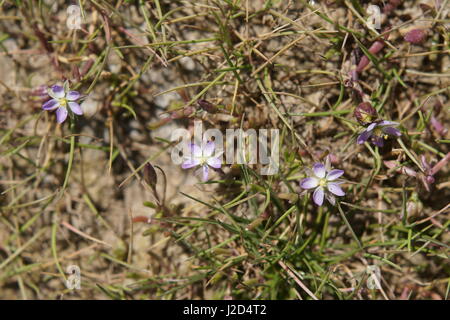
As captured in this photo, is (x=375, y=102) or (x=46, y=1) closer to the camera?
(x=375, y=102)

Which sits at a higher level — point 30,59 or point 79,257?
point 30,59

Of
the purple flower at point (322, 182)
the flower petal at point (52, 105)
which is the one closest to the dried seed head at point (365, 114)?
the purple flower at point (322, 182)

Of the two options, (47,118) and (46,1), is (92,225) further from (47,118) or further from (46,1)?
(46,1)

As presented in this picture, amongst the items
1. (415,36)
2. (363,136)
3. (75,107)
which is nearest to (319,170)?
(363,136)

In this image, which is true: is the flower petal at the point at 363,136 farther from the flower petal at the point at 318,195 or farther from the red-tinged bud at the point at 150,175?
the red-tinged bud at the point at 150,175

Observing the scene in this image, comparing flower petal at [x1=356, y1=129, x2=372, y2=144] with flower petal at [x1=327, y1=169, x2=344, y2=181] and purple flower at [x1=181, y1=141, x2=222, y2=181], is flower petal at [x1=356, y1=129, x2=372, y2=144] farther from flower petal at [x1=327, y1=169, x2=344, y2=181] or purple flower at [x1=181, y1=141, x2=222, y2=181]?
purple flower at [x1=181, y1=141, x2=222, y2=181]
